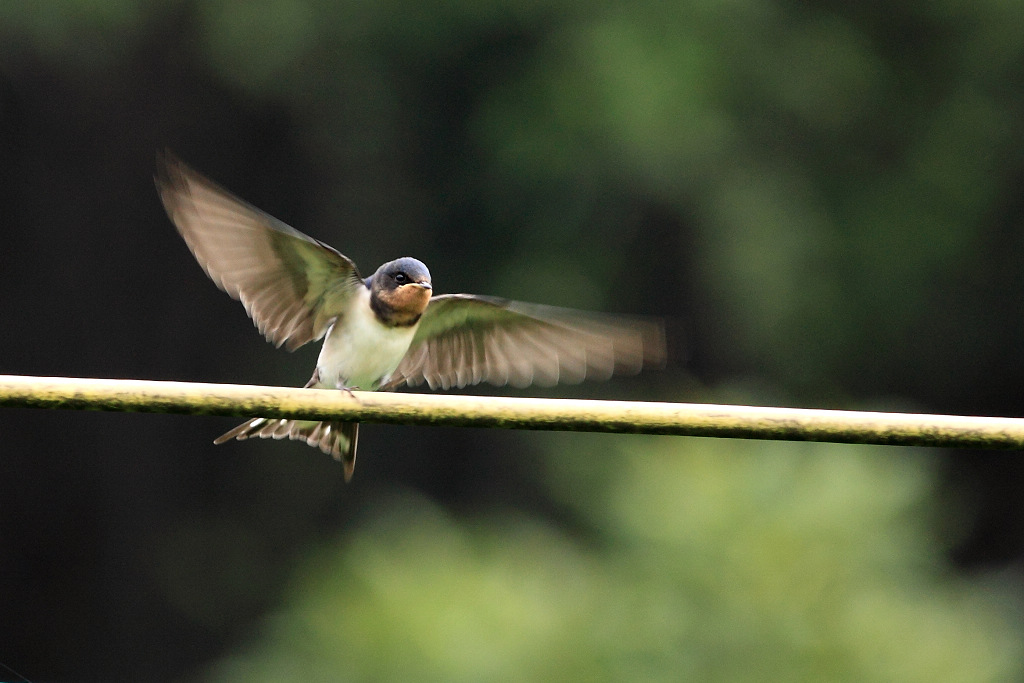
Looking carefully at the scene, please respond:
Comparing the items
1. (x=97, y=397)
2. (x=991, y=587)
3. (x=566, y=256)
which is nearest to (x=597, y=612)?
(x=991, y=587)

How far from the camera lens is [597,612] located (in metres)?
5.55

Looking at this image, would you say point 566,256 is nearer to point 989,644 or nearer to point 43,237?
point 43,237

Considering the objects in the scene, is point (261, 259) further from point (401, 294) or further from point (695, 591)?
point (695, 591)

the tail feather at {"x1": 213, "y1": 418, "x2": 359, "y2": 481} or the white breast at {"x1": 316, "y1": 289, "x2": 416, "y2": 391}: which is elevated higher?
the white breast at {"x1": 316, "y1": 289, "x2": 416, "y2": 391}

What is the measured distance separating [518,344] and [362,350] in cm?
44

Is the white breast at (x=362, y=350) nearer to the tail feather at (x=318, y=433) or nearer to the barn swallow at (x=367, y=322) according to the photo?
the barn swallow at (x=367, y=322)

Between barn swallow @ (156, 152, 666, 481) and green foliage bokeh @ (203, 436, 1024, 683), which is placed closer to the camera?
barn swallow @ (156, 152, 666, 481)

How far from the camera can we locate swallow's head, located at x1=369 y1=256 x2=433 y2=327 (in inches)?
137

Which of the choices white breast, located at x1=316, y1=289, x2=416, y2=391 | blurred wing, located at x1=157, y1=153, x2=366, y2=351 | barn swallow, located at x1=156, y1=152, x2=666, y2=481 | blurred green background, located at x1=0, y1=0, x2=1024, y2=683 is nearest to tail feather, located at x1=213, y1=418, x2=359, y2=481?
barn swallow, located at x1=156, y1=152, x2=666, y2=481

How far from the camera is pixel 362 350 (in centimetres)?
347

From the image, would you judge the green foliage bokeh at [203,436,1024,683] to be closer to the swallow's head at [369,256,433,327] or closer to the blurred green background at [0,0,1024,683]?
the swallow's head at [369,256,433,327]

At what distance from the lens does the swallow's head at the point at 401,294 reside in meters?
3.47

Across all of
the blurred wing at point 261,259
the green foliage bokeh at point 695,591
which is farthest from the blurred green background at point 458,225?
the blurred wing at point 261,259

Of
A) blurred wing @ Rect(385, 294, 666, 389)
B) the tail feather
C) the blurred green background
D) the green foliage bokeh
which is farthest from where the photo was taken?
the blurred green background
